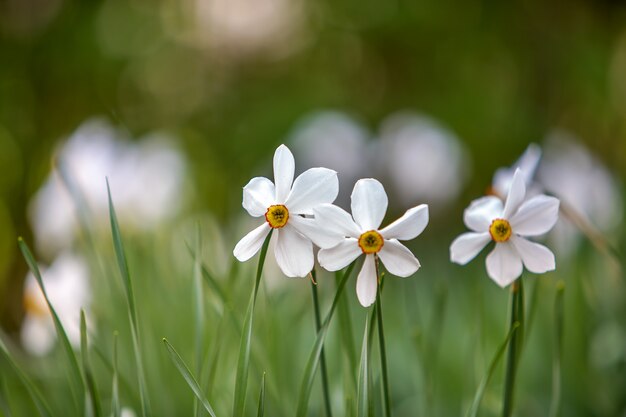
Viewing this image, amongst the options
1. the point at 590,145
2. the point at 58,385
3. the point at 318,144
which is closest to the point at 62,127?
the point at 318,144

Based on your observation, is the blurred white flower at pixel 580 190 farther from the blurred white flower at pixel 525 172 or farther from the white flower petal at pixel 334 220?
the white flower petal at pixel 334 220

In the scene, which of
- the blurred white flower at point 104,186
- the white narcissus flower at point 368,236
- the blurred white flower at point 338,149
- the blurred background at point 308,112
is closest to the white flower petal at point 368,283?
the white narcissus flower at point 368,236

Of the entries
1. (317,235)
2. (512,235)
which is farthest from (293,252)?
(512,235)

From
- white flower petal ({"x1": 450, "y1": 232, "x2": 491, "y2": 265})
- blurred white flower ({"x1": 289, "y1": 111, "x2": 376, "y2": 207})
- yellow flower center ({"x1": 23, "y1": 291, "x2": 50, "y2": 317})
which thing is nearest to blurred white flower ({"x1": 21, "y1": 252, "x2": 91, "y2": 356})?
yellow flower center ({"x1": 23, "y1": 291, "x2": 50, "y2": 317})

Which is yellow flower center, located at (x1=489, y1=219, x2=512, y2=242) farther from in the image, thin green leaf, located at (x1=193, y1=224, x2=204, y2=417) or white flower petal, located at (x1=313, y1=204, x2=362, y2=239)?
thin green leaf, located at (x1=193, y1=224, x2=204, y2=417)

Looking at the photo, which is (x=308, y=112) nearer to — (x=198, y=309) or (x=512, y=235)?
(x=198, y=309)

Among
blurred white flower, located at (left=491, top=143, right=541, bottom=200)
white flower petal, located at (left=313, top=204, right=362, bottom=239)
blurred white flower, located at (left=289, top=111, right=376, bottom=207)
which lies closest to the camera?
white flower petal, located at (left=313, top=204, right=362, bottom=239)
